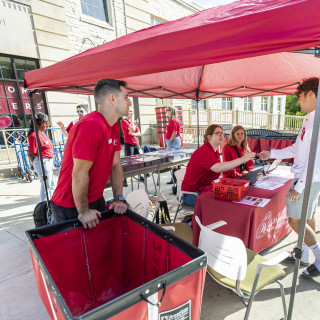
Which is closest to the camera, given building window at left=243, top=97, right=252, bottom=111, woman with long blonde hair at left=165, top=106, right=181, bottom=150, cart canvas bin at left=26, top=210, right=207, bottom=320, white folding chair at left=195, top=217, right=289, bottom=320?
cart canvas bin at left=26, top=210, right=207, bottom=320

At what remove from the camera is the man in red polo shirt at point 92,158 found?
5.30ft

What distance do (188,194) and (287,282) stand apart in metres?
1.54

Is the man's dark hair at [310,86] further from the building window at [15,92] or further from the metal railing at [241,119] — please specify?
the metal railing at [241,119]

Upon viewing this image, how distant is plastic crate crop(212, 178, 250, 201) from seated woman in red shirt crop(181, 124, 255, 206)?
393 mm

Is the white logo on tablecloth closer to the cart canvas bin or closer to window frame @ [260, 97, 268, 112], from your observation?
the cart canvas bin

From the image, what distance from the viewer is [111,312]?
2.73 feet

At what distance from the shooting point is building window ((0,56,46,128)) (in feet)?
25.3

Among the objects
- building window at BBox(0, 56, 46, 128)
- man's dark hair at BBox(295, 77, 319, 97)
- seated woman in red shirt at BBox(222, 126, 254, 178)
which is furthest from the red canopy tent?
building window at BBox(0, 56, 46, 128)

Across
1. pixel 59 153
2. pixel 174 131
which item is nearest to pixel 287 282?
pixel 174 131

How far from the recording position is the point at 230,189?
2.51 meters

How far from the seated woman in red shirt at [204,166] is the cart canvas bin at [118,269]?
5.26ft

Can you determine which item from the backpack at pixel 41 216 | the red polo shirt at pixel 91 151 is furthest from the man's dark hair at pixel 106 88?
the backpack at pixel 41 216

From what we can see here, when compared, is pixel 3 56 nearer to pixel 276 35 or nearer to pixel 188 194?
pixel 188 194

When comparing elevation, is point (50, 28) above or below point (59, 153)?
above
